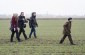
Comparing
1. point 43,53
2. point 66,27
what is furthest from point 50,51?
point 66,27

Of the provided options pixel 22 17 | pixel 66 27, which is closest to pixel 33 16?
pixel 22 17

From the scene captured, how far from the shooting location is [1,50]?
15547mm

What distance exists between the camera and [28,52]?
14875mm

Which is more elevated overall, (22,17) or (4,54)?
(22,17)

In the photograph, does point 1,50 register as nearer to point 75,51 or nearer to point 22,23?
point 75,51

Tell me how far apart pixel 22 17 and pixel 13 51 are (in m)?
5.84

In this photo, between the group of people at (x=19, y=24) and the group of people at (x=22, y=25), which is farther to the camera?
the group of people at (x=19, y=24)

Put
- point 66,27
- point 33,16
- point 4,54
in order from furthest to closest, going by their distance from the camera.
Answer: point 33,16, point 66,27, point 4,54

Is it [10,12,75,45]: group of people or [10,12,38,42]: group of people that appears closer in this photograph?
[10,12,75,45]: group of people

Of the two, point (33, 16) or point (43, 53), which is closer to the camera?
point (43, 53)

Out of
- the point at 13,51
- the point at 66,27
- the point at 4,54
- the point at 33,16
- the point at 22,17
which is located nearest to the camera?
the point at 4,54

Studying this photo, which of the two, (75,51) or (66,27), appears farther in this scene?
(66,27)

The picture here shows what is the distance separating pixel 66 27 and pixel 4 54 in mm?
5401

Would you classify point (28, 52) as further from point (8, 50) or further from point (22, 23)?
point (22, 23)
